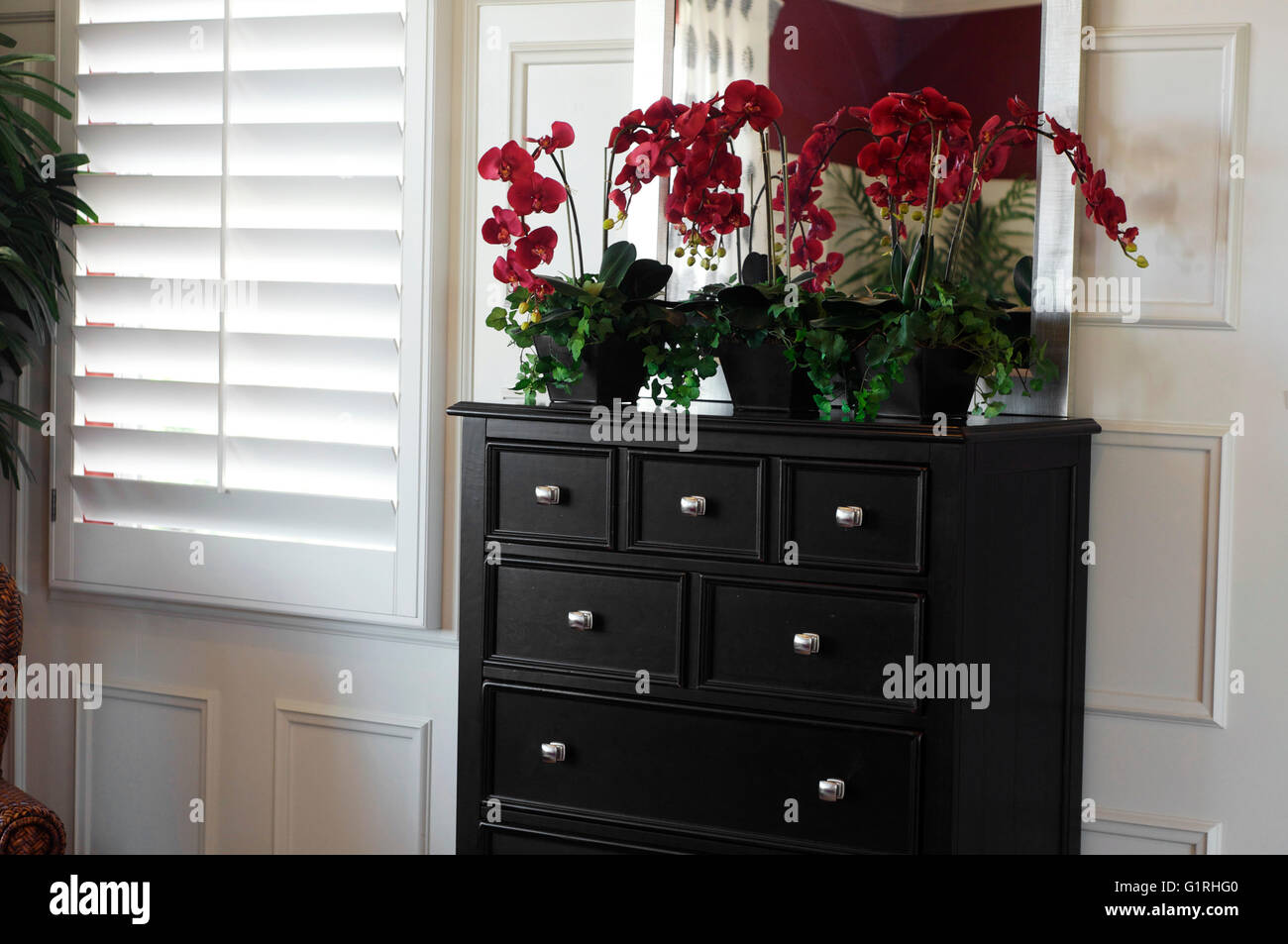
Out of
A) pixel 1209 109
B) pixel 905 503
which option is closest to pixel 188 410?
pixel 905 503

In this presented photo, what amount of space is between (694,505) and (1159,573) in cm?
99

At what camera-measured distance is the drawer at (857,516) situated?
1.96 meters

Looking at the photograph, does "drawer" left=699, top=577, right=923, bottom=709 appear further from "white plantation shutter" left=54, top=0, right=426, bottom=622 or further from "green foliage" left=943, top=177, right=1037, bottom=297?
"white plantation shutter" left=54, top=0, right=426, bottom=622

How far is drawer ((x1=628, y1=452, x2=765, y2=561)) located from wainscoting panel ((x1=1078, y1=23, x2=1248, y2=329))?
866 mm

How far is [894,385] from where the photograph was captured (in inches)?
83.4

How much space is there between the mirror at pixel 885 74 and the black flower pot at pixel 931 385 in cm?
39

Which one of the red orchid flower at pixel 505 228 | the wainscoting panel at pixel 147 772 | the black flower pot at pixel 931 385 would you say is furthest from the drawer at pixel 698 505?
the wainscoting panel at pixel 147 772

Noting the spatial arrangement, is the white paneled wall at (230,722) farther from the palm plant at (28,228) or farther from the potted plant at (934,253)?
the potted plant at (934,253)

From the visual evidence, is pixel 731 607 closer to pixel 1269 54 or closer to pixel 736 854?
pixel 736 854

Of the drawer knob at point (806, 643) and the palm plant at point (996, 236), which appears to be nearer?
the drawer knob at point (806, 643)

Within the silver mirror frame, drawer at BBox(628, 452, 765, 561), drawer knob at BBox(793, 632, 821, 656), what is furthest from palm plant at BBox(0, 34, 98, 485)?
the silver mirror frame

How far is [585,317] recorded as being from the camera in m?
2.23

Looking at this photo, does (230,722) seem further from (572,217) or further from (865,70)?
(865,70)

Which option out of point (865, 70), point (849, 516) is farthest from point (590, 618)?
point (865, 70)
